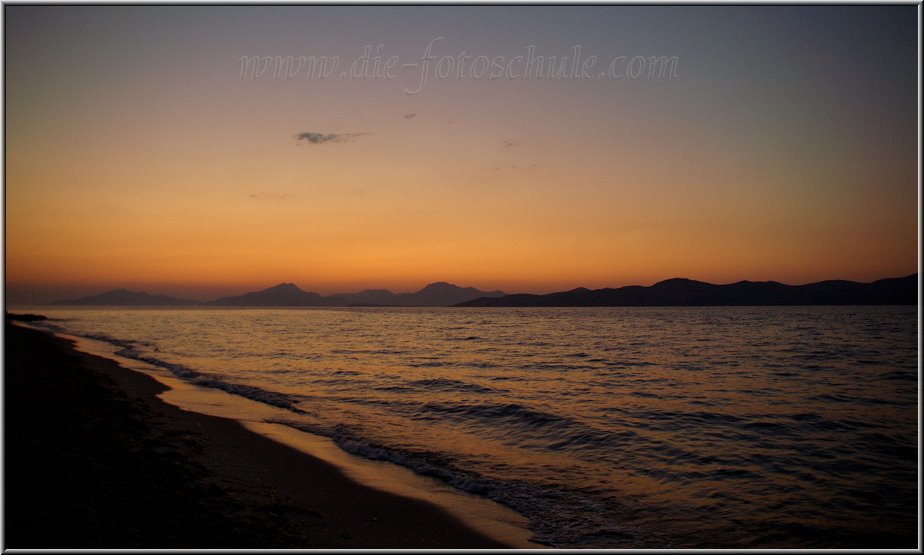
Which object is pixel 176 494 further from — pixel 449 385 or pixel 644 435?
pixel 449 385

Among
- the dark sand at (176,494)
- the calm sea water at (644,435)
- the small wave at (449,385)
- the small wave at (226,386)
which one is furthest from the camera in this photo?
the small wave at (449,385)

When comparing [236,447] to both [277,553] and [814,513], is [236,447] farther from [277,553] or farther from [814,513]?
[814,513]

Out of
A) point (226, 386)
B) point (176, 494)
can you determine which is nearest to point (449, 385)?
point (226, 386)

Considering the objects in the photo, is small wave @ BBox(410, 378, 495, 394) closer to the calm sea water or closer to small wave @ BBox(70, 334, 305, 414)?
the calm sea water

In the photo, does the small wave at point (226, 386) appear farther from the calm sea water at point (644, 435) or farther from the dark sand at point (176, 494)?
the dark sand at point (176, 494)

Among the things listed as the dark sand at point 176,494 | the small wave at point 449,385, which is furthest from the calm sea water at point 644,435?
the dark sand at point 176,494

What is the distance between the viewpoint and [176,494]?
27.3 ft

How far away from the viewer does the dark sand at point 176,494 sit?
6793 millimetres

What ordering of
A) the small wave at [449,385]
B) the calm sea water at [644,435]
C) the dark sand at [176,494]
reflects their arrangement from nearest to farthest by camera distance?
1. the dark sand at [176,494]
2. the calm sea water at [644,435]
3. the small wave at [449,385]

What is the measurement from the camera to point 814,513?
9297 millimetres

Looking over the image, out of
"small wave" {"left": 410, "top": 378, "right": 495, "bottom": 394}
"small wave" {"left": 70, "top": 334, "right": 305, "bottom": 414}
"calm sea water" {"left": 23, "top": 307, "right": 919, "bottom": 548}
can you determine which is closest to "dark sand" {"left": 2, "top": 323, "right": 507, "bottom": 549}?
"calm sea water" {"left": 23, "top": 307, "right": 919, "bottom": 548}

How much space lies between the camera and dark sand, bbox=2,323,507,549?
679cm

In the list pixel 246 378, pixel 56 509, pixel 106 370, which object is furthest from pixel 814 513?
pixel 106 370

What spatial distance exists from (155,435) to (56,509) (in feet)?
20.3
